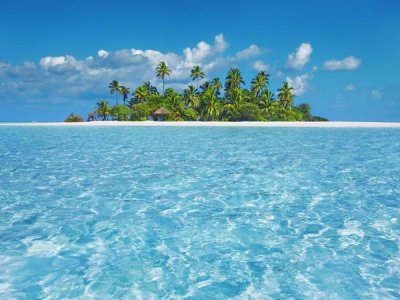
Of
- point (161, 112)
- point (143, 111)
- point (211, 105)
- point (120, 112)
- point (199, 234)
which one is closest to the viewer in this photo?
point (199, 234)

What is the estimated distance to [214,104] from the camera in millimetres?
51031

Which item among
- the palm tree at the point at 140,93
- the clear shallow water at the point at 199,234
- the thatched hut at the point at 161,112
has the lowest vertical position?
the clear shallow water at the point at 199,234

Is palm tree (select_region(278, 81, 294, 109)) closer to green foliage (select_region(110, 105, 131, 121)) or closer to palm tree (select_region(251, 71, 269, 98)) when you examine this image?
palm tree (select_region(251, 71, 269, 98))

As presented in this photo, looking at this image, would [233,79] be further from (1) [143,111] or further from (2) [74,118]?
(2) [74,118]

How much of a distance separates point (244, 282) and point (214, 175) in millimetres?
6361

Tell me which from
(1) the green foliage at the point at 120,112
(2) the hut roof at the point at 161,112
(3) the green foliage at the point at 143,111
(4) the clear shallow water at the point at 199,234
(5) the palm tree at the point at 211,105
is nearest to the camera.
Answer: (4) the clear shallow water at the point at 199,234

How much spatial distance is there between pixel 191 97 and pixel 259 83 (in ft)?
38.1

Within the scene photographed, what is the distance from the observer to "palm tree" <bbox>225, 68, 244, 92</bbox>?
55.3 meters

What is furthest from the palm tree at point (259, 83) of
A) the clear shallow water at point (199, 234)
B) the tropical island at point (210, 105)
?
the clear shallow water at point (199, 234)

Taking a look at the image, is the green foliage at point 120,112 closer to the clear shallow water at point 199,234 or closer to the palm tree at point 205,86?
the palm tree at point 205,86

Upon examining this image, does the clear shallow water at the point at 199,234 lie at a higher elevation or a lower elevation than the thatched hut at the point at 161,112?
lower

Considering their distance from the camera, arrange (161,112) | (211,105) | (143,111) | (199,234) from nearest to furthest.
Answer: (199,234)
(161,112)
(211,105)
(143,111)

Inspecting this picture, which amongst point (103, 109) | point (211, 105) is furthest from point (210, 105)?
point (103, 109)

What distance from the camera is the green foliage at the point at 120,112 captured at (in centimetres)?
5381
